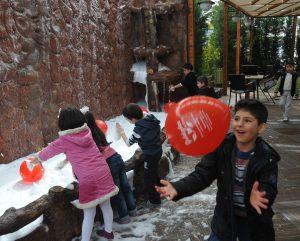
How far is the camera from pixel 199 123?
2072mm

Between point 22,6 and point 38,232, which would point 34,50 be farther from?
point 38,232

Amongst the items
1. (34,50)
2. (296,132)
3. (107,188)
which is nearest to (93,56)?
(34,50)

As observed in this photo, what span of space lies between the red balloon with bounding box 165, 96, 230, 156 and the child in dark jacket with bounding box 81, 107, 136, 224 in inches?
58.7

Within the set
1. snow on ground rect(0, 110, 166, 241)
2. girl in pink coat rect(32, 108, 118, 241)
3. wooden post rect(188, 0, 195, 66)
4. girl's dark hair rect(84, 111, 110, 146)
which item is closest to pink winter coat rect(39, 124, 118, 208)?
girl in pink coat rect(32, 108, 118, 241)

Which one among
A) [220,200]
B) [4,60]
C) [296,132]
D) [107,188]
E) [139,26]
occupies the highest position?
[139,26]

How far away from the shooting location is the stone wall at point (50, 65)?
4.54 metres

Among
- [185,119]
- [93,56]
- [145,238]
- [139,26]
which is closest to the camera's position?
[185,119]

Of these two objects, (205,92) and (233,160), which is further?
(205,92)

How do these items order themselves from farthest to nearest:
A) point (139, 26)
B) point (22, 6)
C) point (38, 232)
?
point (139, 26), point (22, 6), point (38, 232)

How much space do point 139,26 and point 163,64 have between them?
1090 mm

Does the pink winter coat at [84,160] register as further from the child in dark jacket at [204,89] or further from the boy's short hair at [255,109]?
the child in dark jacket at [204,89]

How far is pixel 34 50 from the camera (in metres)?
4.99

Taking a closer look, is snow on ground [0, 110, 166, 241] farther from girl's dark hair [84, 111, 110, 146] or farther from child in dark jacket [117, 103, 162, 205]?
girl's dark hair [84, 111, 110, 146]

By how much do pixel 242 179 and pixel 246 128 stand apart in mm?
299
